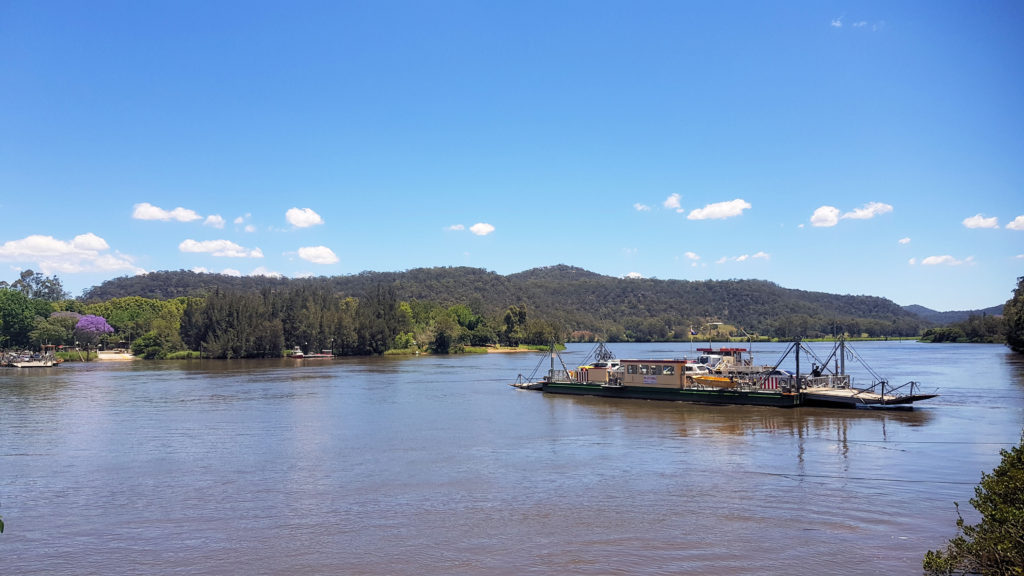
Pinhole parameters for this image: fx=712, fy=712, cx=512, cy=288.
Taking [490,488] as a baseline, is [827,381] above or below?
above

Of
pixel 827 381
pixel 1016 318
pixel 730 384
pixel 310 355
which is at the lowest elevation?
pixel 730 384

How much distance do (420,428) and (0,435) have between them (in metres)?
20.0

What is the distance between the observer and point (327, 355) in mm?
129625

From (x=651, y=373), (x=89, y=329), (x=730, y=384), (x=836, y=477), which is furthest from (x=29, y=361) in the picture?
(x=836, y=477)

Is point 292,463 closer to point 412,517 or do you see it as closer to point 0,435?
point 412,517

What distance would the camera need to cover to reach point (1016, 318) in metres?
86.7

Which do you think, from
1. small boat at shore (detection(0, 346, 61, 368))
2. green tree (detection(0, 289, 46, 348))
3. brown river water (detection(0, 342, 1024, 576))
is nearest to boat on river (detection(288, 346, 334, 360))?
small boat at shore (detection(0, 346, 61, 368))

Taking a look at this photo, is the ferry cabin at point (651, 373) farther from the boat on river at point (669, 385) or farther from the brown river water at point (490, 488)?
the brown river water at point (490, 488)

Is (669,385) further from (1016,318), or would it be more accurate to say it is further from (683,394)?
(1016,318)

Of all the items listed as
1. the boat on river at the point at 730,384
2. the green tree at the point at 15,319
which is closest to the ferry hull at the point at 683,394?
the boat on river at the point at 730,384

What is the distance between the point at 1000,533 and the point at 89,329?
144172 mm

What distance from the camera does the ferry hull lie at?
4250 centimetres

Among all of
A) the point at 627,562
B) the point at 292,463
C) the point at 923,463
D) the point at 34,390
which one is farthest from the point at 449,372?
the point at 627,562

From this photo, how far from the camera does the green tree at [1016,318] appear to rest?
85938mm
